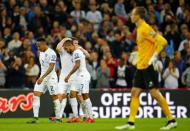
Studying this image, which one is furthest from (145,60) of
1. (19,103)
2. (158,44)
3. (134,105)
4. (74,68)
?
(19,103)

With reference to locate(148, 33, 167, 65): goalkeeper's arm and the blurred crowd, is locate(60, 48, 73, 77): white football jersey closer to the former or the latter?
locate(148, 33, 167, 65): goalkeeper's arm

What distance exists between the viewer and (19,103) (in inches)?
957

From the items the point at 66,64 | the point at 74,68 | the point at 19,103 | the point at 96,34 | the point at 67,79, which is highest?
the point at 96,34

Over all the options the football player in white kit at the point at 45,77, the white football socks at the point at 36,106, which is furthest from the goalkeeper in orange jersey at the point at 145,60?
the white football socks at the point at 36,106

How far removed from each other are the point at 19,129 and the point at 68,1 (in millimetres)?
13234

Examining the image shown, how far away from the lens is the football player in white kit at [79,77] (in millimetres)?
19625

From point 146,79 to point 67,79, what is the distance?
12.6 feet

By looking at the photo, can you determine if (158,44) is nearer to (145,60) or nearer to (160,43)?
(160,43)

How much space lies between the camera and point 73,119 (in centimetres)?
1986

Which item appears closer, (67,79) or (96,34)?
(67,79)

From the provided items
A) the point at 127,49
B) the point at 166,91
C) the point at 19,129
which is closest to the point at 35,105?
the point at 19,129

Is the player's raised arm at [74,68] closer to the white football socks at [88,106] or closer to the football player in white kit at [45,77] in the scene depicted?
the football player in white kit at [45,77]

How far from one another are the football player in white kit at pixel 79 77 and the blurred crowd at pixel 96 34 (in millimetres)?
5300

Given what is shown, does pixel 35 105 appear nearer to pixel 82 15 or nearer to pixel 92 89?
pixel 92 89
